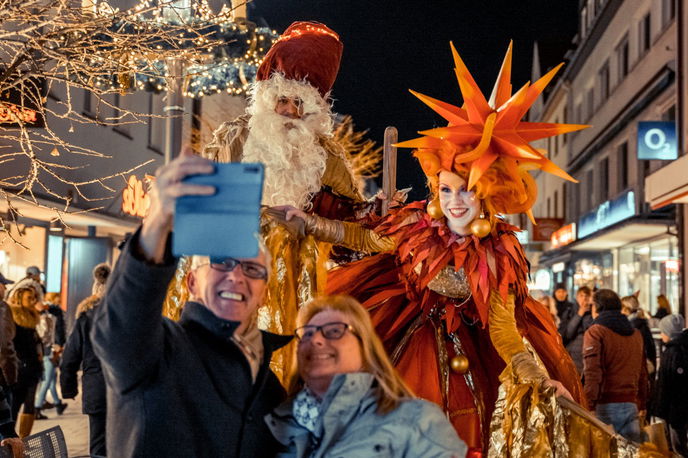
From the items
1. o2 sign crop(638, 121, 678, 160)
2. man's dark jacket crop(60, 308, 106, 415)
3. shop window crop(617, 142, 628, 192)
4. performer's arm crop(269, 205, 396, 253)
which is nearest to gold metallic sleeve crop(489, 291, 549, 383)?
performer's arm crop(269, 205, 396, 253)

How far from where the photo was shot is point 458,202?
4.16m

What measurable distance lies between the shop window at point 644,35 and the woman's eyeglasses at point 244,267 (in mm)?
23143

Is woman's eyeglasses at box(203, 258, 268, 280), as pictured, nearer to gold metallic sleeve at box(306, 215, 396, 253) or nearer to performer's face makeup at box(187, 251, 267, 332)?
performer's face makeup at box(187, 251, 267, 332)

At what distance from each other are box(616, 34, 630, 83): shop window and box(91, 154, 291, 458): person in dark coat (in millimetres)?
26882

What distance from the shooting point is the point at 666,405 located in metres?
7.89

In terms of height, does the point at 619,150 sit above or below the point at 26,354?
above

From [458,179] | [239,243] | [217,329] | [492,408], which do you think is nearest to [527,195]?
[458,179]

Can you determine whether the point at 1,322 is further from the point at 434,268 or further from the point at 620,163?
the point at 620,163

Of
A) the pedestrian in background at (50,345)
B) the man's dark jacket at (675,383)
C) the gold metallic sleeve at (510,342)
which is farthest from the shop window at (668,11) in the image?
the gold metallic sleeve at (510,342)

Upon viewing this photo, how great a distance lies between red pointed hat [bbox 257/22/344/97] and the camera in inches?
193

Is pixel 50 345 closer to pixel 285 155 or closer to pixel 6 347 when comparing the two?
pixel 6 347

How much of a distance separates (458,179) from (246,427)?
2257 millimetres

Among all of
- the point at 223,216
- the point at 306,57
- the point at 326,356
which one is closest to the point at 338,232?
the point at 306,57

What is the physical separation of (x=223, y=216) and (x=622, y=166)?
2728cm
